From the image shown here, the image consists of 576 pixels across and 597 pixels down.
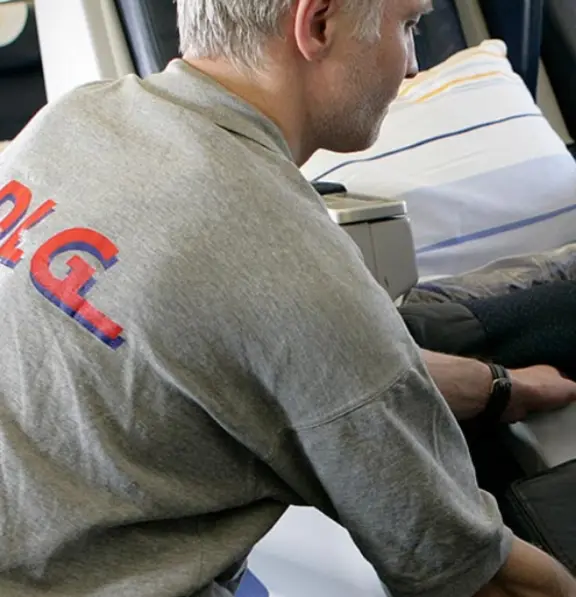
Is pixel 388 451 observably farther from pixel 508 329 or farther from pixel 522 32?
pixel 522 32

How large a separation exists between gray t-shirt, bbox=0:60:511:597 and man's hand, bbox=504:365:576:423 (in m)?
0.36

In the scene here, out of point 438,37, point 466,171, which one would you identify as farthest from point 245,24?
point 438,37

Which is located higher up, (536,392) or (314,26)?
(314,26)

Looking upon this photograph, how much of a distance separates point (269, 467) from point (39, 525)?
6.5 inches

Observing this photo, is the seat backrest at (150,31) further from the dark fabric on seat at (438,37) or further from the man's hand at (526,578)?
the man's hand at (526,578)

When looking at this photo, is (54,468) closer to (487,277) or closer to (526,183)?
(487,277)

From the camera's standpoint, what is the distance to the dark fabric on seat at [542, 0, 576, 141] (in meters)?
1.96

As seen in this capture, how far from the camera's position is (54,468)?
1.88 feet

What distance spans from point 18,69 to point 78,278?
1881mm

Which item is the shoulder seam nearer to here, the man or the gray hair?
the man

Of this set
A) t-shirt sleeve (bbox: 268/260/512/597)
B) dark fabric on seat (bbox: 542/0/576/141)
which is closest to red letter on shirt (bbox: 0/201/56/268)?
t-shirt sleeve (bbox: 268/260/512/597)

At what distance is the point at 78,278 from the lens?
0.56 meters

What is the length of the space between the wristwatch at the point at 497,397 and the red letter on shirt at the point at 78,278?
1.70ft

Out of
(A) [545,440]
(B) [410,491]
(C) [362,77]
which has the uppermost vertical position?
(C) [362,77]
